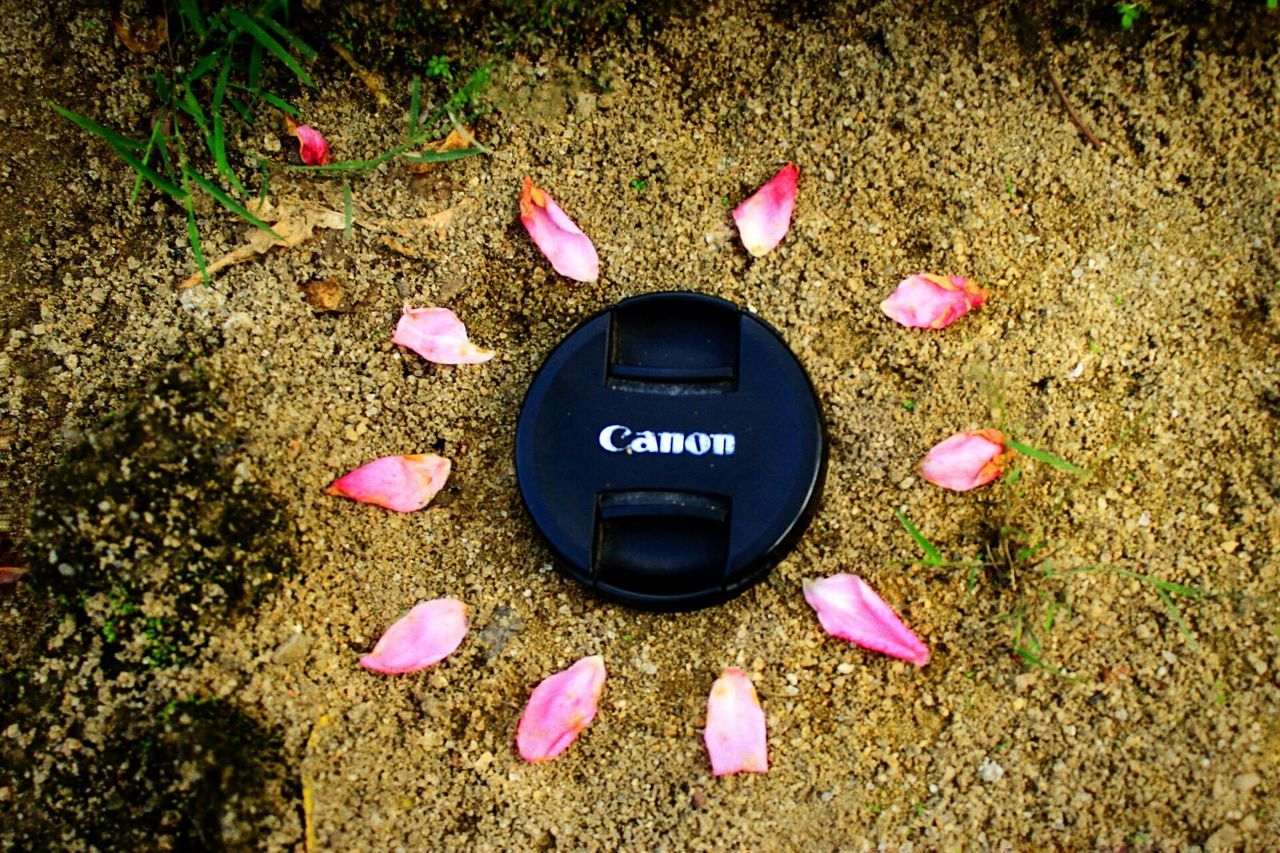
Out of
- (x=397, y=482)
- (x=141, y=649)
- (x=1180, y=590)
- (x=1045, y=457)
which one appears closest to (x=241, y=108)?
(x=397, y=482)

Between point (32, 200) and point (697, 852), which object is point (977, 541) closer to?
point (697, 852)

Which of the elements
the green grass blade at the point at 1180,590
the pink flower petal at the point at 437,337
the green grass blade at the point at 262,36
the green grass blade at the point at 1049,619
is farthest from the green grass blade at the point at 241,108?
the green grass blade at the point at 1180,590

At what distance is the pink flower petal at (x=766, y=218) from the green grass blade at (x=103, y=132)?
0.96 metres

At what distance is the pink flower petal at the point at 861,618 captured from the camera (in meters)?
1.59

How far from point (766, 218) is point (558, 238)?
13.0 inches

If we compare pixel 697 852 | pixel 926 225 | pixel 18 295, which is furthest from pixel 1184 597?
pixel 18 295

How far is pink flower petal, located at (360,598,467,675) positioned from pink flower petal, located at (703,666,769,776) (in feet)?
1.29

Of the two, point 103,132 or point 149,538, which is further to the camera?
point 103,132

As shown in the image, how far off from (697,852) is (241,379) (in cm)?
97

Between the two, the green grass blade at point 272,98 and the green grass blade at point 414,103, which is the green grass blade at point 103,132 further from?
the green grass blade at point 414,103

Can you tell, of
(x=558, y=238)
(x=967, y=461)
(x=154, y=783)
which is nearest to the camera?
(x=154, y=783)

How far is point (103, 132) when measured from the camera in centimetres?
169

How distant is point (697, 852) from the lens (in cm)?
157

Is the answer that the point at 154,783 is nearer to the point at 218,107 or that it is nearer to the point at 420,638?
the point at 420,638
